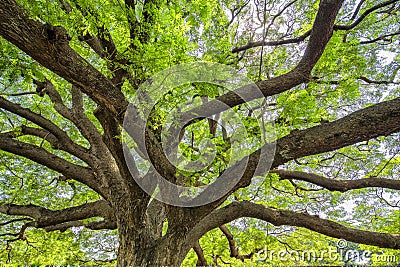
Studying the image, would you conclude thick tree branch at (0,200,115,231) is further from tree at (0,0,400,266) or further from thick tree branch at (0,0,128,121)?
thick tree branch at (0,0,128,121)

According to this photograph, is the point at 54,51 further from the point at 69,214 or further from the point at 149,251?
the point at 69,214

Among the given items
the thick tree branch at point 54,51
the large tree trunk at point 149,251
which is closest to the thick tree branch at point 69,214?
the large tree trunk at point 149,251

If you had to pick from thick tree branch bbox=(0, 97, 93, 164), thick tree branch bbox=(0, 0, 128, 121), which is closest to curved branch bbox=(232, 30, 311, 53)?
thick tree branch bbox=(0, 0, 128, 121)

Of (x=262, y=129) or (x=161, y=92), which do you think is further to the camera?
(x=262, y=129)

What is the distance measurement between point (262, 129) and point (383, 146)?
11.7 ft

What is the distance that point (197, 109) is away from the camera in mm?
3311

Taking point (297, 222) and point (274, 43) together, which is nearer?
point (297, 222)

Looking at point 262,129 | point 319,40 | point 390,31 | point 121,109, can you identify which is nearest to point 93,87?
point 121,109

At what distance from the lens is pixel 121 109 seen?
2779 mm

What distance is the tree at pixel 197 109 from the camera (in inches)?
104

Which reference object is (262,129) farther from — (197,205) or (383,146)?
(383,146)

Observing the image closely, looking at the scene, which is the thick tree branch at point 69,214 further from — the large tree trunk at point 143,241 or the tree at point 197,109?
the large tree trunk at point 143,241

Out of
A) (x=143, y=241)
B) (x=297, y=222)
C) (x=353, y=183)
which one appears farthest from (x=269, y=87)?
(x=143, y=241)

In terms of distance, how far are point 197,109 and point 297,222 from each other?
2135mm
